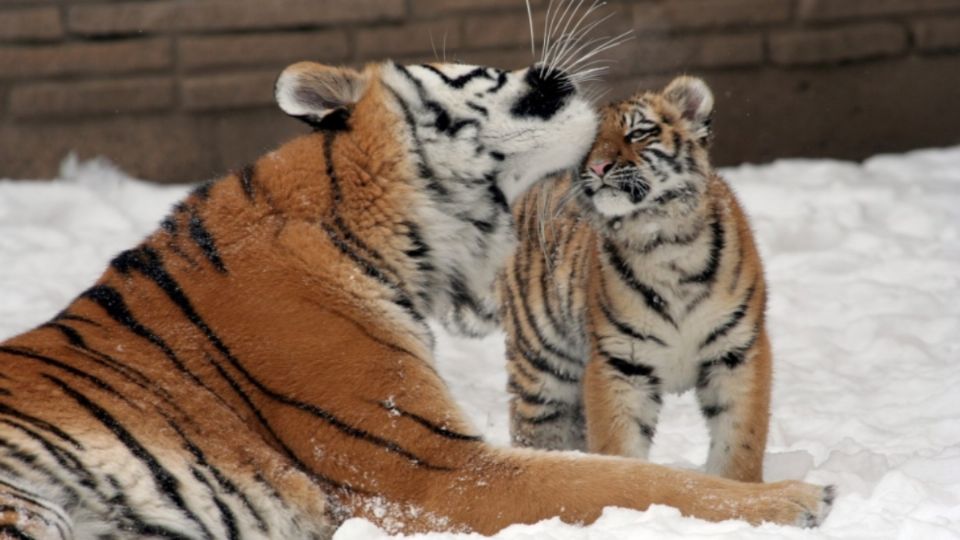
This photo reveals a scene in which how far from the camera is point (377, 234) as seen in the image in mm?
2500

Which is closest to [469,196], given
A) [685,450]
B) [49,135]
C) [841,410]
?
[685,450]

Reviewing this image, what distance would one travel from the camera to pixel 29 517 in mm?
2029

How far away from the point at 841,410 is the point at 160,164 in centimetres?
268

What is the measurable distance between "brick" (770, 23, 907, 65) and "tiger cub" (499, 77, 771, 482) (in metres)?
2.26

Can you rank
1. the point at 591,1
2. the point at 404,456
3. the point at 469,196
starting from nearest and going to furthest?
1. the point at 404,456
2. the point at 469,196
3. the point at 591,1

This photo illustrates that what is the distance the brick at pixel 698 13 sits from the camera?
202 inches

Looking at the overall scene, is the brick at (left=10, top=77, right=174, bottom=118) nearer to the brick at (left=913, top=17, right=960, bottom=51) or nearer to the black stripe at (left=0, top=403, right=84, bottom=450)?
the brick at (left=913, top=17, right=960, bottom=51)

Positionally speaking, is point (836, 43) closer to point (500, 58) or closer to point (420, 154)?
point (500, 58)

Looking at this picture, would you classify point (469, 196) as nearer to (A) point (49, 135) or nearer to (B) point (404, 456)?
(B) point (404, 456)

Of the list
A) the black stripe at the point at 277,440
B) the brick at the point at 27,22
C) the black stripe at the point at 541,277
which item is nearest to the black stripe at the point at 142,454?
the black stripe at the point at 277,440

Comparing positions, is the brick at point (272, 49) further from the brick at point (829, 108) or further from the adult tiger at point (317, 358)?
the adult tiger at point (317, 358)

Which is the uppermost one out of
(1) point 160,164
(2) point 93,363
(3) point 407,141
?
(3) point 407,141

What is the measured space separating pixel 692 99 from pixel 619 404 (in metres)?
0.66

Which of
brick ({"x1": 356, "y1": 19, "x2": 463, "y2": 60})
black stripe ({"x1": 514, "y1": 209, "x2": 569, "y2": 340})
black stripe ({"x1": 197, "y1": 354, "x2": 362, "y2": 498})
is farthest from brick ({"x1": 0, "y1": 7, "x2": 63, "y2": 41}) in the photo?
black stripe ({"x1": 197, "y1": 354, "x2": 362, "y2": 498})
